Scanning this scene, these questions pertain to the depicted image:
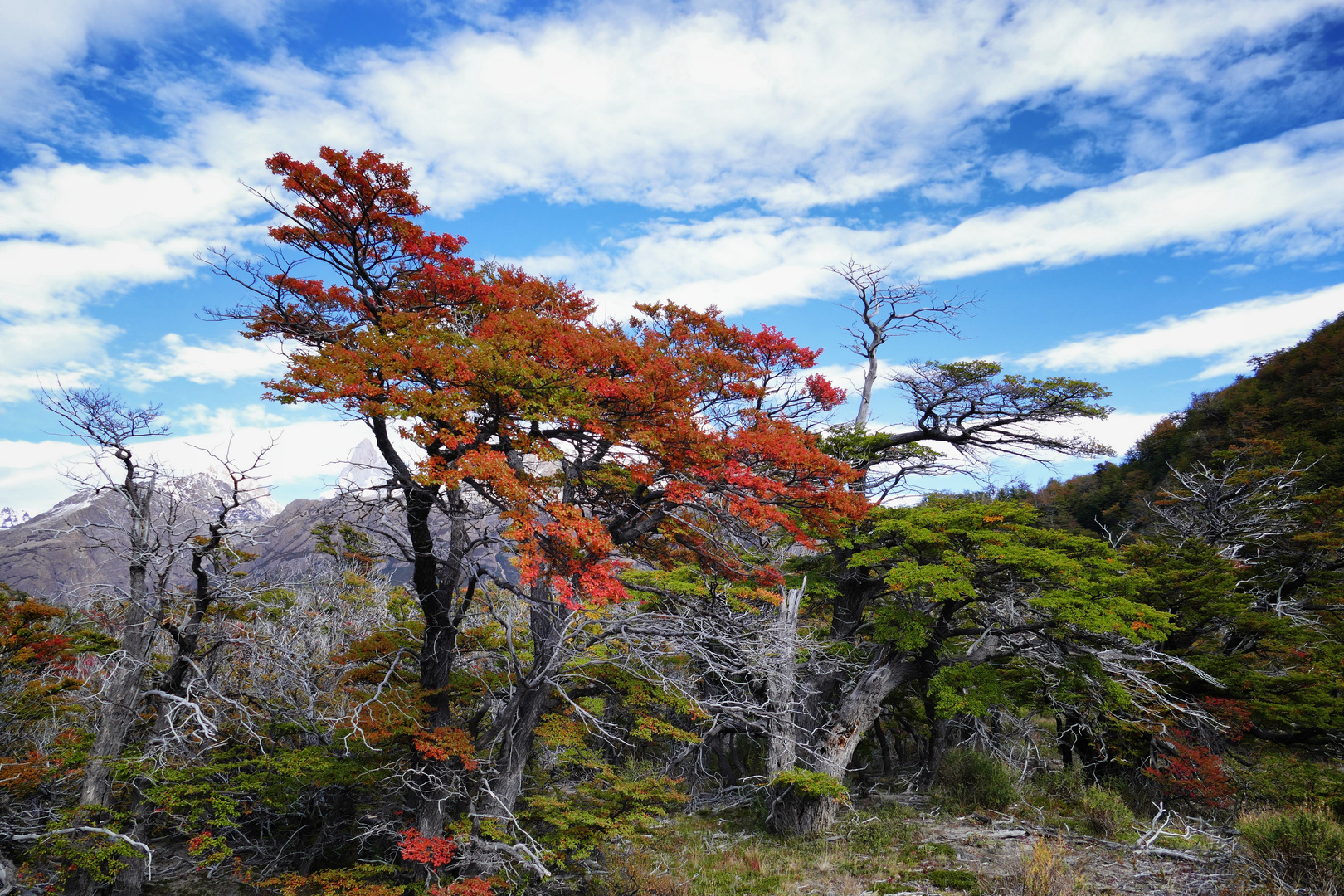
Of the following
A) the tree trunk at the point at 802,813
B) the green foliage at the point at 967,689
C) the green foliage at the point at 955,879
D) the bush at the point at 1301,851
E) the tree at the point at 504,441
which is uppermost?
the tree at the point at 504,441

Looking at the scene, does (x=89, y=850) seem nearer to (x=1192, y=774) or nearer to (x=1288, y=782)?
(x=1192, y=774)

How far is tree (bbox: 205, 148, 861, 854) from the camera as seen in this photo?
8391mm

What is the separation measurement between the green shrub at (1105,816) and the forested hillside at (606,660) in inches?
4.0

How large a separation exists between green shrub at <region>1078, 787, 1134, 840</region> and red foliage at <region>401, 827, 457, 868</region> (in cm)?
1075

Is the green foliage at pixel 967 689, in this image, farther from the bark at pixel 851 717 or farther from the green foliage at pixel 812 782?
the green foliage at pixel 812 782

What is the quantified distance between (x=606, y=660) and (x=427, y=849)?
4.35m

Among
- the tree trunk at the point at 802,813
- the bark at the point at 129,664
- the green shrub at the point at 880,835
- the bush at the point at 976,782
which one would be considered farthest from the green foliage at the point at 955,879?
the bark at the point at 129,664

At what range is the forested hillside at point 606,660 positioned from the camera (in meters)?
8.80

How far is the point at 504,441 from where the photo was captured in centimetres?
948

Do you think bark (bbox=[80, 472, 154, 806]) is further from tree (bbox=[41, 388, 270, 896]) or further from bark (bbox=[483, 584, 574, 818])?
bark (bbox=[483, 584, 574, 818])

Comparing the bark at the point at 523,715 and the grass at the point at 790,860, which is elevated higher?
the bark at the point at 523,715

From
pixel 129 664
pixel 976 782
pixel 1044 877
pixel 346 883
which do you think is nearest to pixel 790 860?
pixel 1044 877

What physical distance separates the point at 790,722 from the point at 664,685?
395 centimetres

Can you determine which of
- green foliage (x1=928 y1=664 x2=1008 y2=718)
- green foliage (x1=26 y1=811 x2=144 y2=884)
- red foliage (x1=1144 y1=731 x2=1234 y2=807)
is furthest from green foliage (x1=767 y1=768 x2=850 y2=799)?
green foliage (x1=26 y1=811 x2=144 y2=884)
